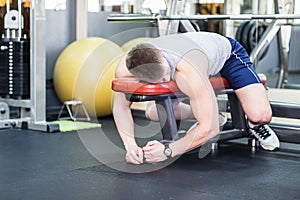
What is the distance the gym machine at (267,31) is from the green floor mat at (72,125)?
81cm

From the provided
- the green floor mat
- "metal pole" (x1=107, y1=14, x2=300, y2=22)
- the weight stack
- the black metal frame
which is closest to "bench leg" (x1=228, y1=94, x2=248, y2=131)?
the black metal frame

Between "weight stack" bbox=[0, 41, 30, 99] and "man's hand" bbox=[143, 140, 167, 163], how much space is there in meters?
1.81

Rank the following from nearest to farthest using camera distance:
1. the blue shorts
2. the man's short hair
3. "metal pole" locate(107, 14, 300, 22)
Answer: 1. the man's short hair
2. the blue shorts
3. "metal pole" locate(107, 14, 300, 22)

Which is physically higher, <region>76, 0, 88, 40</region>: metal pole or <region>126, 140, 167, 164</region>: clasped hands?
<region>76, 0, 88, 40</region>: metal pole

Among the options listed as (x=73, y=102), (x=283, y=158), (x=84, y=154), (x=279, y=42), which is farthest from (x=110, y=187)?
(x=279, y=42)

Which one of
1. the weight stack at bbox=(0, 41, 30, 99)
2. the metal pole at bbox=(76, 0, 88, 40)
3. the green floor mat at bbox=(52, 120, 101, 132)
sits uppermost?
the metal pole at bbox=(76, 0, 88, 40)

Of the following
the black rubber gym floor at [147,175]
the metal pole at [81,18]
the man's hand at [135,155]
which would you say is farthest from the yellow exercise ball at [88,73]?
the man's hand at [135,155]

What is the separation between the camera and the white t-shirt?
2.83 m

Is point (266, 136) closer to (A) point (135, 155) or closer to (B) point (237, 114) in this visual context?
(B) point (237, 114)

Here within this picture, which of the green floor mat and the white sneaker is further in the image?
the green floor mat

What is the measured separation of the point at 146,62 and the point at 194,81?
0.26 m

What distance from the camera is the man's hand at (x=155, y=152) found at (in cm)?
271

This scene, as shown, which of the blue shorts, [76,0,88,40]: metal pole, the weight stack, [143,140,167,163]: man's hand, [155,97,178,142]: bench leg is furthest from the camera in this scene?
[76,0,88,40]: metal pole

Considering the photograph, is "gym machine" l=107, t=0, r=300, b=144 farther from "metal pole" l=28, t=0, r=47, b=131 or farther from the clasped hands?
the clasped hands
